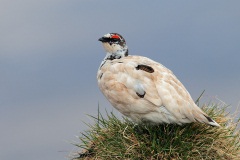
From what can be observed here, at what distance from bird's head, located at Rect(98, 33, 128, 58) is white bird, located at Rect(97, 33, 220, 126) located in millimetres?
244

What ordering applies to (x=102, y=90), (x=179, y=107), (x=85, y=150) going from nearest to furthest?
(x=179, y=107) → (x=102, y=90) → (x=85, y=150)

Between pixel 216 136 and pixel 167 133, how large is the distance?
0.79 meters

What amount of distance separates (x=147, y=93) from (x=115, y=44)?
3.95ft


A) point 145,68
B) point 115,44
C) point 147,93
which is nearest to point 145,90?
point 147,93

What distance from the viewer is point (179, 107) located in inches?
321

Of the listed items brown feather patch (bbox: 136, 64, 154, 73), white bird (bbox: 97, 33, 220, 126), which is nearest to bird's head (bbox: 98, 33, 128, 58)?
white bird (bbox: 97, 33, 220, 126)

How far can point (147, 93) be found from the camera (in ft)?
27.2

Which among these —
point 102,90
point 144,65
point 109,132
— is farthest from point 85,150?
point 144,65

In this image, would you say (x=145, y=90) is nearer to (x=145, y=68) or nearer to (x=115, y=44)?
(x=145, y=68)

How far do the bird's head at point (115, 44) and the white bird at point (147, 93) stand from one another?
0.24m

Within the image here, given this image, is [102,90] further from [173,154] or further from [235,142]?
[235,142]

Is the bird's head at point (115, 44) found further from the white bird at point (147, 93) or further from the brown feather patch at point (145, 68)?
the brown feather patch at point (145, 68)

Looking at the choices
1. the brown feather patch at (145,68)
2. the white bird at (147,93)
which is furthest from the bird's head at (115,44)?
the brown feather patch at (145,68)

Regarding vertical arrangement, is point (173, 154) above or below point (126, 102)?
below
